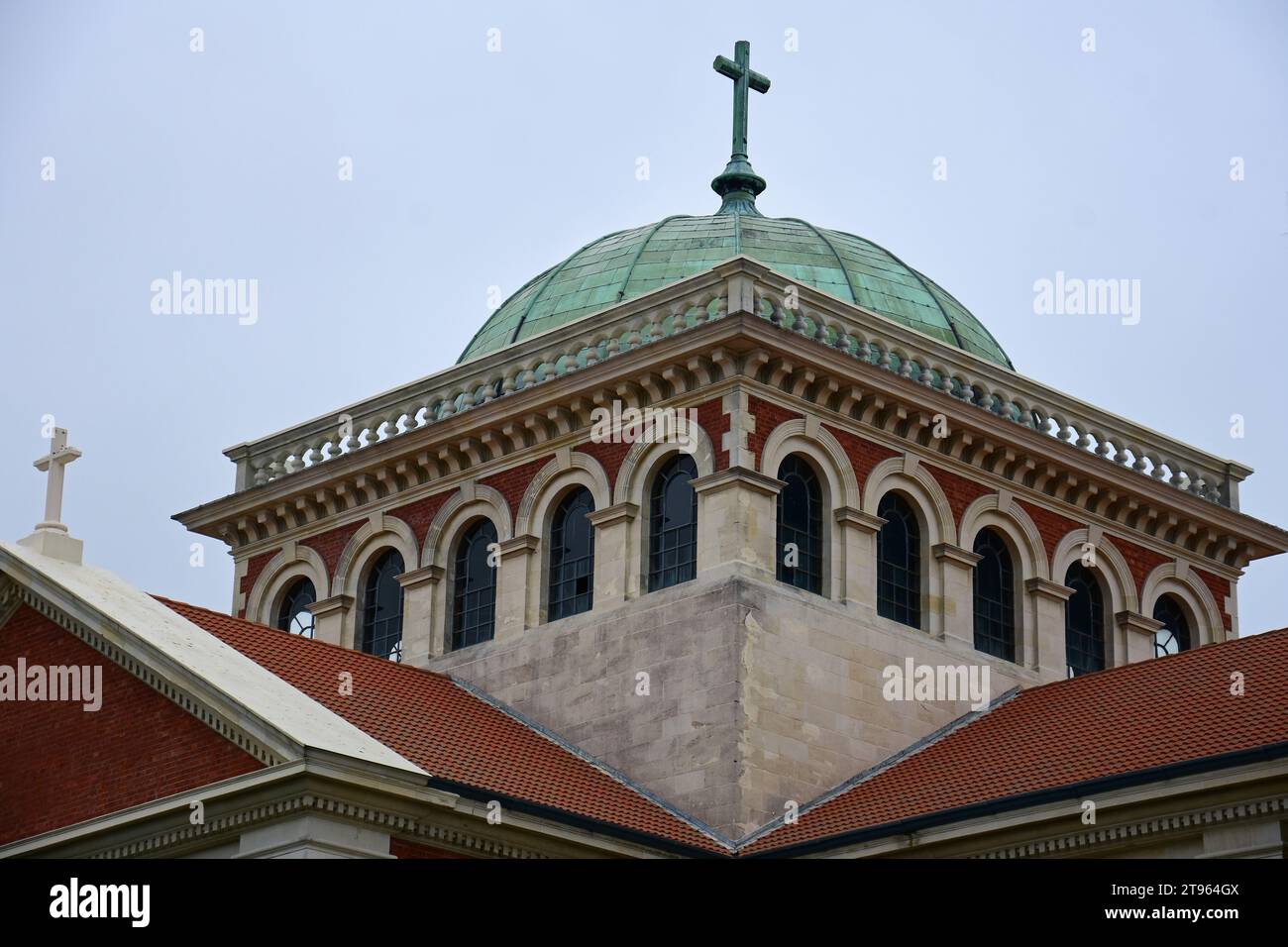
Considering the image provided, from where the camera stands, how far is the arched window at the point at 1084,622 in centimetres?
4147

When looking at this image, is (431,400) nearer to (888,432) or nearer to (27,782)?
(888,432)

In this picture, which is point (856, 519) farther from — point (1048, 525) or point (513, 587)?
point (513, 587)

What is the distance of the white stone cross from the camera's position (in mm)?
36344

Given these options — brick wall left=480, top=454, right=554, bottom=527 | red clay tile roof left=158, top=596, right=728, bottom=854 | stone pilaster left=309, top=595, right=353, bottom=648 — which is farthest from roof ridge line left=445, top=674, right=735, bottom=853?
stone pilaster left=309, top=595, right=353, bottom=648

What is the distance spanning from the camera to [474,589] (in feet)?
134

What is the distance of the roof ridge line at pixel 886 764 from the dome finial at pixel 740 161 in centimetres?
1109

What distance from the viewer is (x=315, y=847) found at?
29797mm

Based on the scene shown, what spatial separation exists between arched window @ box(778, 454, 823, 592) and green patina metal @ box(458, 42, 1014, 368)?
Result: 16.0 ft

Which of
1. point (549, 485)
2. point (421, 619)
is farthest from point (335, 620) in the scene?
point (549, 485)

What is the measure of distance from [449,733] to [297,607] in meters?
8.65

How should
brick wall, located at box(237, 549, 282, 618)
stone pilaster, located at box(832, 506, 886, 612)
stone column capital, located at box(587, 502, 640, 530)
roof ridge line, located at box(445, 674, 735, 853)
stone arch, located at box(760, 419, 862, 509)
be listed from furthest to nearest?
brick wall, located at box(237, 549, 282, 618) → stone column capital, located at box(587, 502, 640, 530) → stone pilaster, located at box(832, 506, 886, 612) → stone arch, located at box(760, 419, 862, 509) → roof ridge line, located at box(445, 674, 735, 853)

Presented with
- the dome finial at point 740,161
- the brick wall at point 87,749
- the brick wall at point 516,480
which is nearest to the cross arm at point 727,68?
the dome finial at point 740,161

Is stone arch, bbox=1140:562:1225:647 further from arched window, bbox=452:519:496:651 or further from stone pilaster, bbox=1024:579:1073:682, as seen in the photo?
arched window, bbox=452:519:496:651

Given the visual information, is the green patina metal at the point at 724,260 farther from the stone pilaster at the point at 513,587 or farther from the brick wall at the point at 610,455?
the stone pilaster at the point at 513,587
